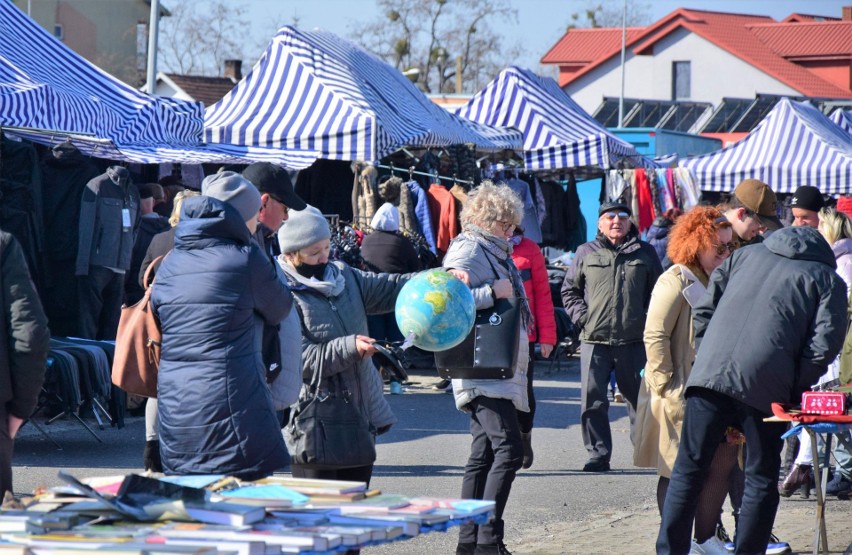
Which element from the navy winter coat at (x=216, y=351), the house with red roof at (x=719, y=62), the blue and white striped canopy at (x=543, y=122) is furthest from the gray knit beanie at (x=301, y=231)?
the house with red roof at (x=719, y=62)

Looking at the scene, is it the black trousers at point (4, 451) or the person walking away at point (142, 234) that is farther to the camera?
the person walking away at point (142, 234)

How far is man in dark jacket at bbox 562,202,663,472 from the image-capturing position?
31.1ft

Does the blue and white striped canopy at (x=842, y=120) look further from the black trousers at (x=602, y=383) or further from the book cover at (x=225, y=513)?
the book cover at (x=225, y=513)

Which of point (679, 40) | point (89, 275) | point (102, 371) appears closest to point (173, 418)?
point (102, 371)

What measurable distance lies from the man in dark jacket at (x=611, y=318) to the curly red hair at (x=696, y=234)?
2647mm

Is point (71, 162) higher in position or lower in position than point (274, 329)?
higher

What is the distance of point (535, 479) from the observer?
908 cm

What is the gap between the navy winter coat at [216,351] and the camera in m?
4.49

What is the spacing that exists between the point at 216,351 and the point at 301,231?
3.27ft

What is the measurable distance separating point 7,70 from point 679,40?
57353 mm

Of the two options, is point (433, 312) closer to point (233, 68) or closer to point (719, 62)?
point (233, 68)

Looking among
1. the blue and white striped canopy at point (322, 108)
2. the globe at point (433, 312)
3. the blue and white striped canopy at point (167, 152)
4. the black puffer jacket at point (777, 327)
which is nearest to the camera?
the globe at point (433, 312)

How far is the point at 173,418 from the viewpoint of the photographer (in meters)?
4.58

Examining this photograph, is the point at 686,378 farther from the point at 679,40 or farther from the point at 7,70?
the point at 679,40
